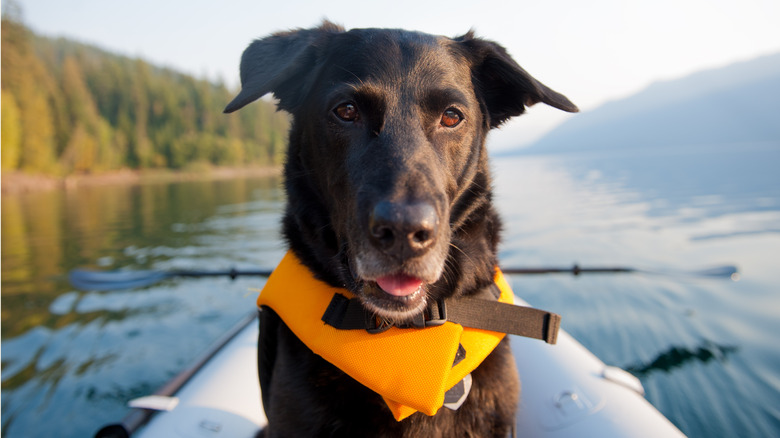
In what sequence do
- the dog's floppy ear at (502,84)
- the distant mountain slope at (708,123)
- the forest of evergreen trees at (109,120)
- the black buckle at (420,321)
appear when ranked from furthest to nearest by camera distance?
the distant mountain slope at (708,123) < the forest of evergreen trees at (109,120) < the dog's floppy ear at (502,84) < the black buckle at (420,321)

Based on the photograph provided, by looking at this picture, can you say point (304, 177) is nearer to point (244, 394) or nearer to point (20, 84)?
point (244, 394)

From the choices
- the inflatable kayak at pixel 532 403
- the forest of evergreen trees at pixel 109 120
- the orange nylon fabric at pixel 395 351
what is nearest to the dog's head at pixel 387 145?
the orange nylon fabric at pixel 395 351

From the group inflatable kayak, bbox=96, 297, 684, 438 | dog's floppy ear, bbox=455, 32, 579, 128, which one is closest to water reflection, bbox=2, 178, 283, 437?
inflatable kayak, bbox=96, 297, 684, 438

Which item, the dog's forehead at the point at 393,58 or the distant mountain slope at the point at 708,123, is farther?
the distant mountain slope at the point at 708,123

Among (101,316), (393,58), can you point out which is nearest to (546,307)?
(393,58)

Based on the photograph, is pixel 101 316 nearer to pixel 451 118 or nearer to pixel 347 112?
pixel 347 112

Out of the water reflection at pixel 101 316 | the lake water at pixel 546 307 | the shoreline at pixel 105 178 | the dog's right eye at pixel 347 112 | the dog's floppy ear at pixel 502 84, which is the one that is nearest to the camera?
the dog's right eye at pixel 347 112

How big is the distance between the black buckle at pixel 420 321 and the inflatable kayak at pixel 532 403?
1.67 metres

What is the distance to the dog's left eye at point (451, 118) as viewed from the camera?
7.27 feet

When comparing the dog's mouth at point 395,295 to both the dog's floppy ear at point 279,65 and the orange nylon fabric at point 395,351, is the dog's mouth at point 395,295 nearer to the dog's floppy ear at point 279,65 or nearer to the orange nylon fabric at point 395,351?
the orange nylon fabric at point 395,351

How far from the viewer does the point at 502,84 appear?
2.63 m

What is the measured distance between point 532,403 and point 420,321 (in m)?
1.93

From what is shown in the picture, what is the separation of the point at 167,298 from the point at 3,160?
157ft

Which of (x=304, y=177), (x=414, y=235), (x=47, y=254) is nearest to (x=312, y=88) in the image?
(x=304, y=177)
